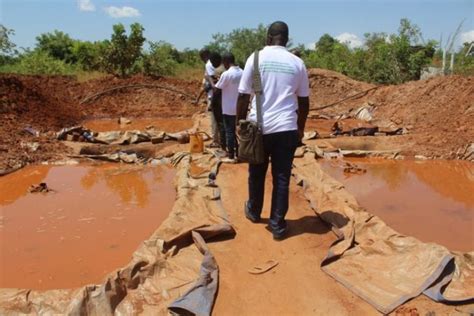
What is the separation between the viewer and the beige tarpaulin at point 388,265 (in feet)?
10.3

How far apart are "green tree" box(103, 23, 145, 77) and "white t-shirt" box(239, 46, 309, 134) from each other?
14.9m

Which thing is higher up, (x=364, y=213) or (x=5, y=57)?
(x=5, y=57)

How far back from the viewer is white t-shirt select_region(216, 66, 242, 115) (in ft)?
19.7

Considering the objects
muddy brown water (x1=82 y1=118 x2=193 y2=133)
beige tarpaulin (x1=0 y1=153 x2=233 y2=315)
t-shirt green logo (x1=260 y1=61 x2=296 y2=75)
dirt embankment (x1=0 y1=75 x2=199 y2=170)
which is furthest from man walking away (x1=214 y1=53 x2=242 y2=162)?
muddy brown water (x1=82 y1=118 x2=193 y2=133)

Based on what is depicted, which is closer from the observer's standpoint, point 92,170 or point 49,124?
point 92,170

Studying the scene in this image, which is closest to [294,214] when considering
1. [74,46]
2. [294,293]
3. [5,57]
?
[294,293]

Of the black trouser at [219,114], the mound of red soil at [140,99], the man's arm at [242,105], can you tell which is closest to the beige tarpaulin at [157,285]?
the man's arm at [242,105]

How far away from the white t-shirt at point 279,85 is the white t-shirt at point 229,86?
2309mm

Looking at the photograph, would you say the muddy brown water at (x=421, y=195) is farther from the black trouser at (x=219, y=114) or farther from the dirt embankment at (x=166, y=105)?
the black trouser at (x=219, y=114)

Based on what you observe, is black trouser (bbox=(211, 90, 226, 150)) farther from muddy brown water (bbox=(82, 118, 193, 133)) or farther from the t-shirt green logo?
muddy brown water (bbox=(82, 118, 193, 133))

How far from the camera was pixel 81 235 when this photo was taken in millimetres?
4758

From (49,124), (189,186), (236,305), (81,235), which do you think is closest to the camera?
(236,305)

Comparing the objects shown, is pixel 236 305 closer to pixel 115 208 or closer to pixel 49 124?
pixel 115 208

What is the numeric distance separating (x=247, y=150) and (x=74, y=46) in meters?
24.3
